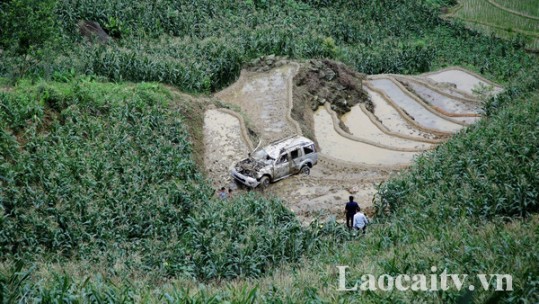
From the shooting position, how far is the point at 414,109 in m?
25.2

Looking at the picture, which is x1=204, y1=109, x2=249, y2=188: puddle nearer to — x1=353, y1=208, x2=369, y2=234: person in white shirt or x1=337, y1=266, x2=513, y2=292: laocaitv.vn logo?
x1=353, y1=208, x2=369, y2=234: person in white shirt

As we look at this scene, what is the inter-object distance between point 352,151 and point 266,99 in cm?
416

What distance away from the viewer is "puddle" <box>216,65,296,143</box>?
67.3 feet

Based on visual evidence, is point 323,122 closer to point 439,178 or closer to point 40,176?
point 439,178

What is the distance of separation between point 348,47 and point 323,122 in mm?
12736

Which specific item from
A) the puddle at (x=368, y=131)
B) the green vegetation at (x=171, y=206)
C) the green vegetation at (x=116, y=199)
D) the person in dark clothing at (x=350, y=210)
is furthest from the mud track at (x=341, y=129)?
the green vegetation at (x=116, y=199)

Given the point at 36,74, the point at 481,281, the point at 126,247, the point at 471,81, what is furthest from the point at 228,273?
the point at 471,81

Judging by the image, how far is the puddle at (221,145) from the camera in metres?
17.8

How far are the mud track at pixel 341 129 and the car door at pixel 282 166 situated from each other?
0.23 m

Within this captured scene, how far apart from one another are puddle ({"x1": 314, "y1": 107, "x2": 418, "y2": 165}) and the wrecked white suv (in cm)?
136

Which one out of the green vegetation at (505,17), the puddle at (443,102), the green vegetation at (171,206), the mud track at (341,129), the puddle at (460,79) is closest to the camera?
the green vegetation at (171,206)

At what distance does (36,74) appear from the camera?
18594mm

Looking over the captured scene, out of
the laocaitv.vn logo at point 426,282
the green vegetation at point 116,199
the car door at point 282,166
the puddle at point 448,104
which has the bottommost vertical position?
the puddle at point 448,104

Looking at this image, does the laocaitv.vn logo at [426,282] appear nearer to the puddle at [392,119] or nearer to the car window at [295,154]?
the car window at [295,154]
